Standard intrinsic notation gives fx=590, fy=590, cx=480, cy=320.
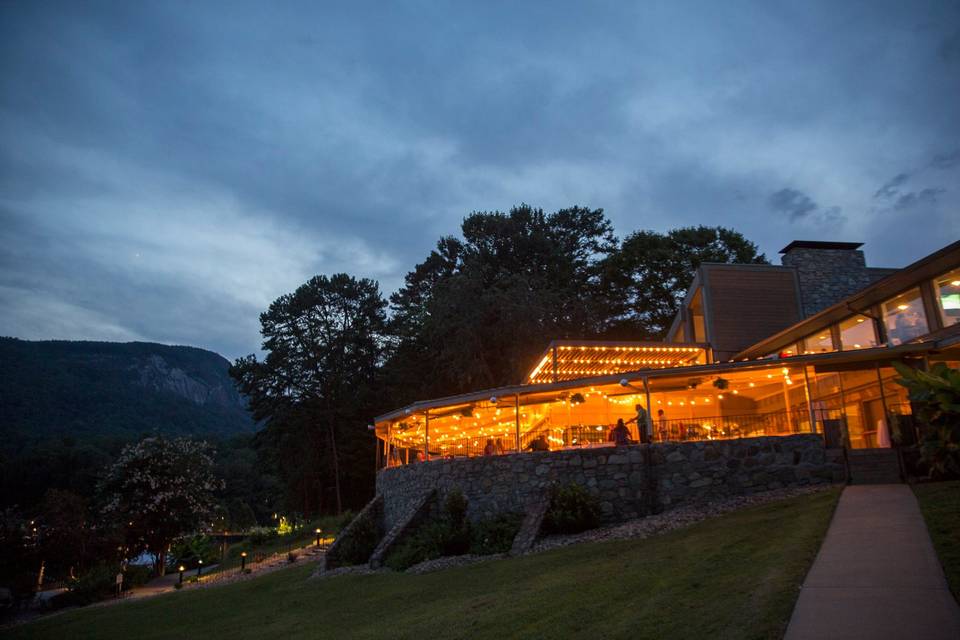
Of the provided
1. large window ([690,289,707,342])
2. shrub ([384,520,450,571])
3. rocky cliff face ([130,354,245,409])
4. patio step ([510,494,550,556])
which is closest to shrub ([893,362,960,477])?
patio step ([510,494,550,556])

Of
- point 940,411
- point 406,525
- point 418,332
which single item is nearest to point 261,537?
point 418,332

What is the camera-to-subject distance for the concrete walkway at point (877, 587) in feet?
15.1

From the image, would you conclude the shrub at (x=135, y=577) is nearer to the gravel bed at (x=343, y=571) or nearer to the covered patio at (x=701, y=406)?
the gravel bed at (x=343, y=571)

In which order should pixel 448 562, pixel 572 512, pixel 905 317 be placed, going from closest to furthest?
pixel 572 512 < pixel 448 562 < pixel 905 317

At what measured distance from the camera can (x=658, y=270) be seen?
41.4 metres

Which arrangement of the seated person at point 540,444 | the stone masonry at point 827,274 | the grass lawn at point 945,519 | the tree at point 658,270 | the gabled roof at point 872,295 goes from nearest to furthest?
the grass lawn at point 945,519 → the gabled roof at point 872,295 → the seated person at point 540,444 → the stone masonry at point 827,274 → the tree at point 658,270

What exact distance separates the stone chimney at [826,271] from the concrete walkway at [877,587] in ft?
55.6

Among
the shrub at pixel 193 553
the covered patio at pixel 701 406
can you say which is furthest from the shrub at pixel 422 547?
the shrub at pixel 193 553

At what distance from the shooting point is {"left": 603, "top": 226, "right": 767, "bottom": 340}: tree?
132 ft

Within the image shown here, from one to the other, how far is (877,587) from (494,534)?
34.0 ft

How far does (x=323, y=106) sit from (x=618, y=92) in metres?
91.5

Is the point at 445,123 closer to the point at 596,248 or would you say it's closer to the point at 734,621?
the point at 596,248

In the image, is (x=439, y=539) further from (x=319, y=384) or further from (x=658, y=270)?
(x=658, y=270)

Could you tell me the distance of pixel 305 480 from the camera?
136 feet
